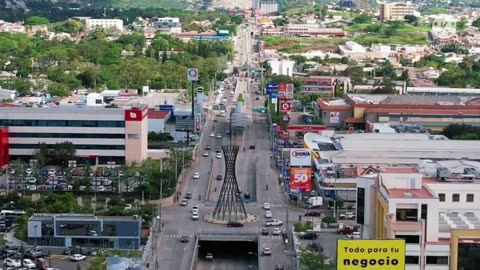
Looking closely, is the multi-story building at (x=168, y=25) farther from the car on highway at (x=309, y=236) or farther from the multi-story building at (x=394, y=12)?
the car on highway at (x=309, y=236)

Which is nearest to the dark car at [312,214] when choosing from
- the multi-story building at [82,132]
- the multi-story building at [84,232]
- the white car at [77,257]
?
the multi-story building at [84,232]

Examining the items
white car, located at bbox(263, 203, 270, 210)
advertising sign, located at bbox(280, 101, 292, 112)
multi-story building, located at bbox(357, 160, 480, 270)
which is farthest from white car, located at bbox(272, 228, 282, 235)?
advertising sign, located at bbox(280, 101, 292, 112)

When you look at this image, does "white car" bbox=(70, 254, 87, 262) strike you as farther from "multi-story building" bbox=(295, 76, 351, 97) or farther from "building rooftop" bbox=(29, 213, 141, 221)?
"multi-story building" bbox=(295, 76, 351, 97)

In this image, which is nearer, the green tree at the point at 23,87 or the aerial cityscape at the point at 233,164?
the aerial cityscape at the point at 233,164

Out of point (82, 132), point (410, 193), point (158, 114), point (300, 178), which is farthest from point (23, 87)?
point (410, 193)

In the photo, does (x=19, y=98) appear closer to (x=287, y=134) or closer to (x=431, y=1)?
(x=287, y=134)

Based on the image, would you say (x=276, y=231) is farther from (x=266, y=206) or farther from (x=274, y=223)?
(x=266, y=206)

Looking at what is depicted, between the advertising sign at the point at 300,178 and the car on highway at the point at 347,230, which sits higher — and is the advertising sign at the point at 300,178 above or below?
above
